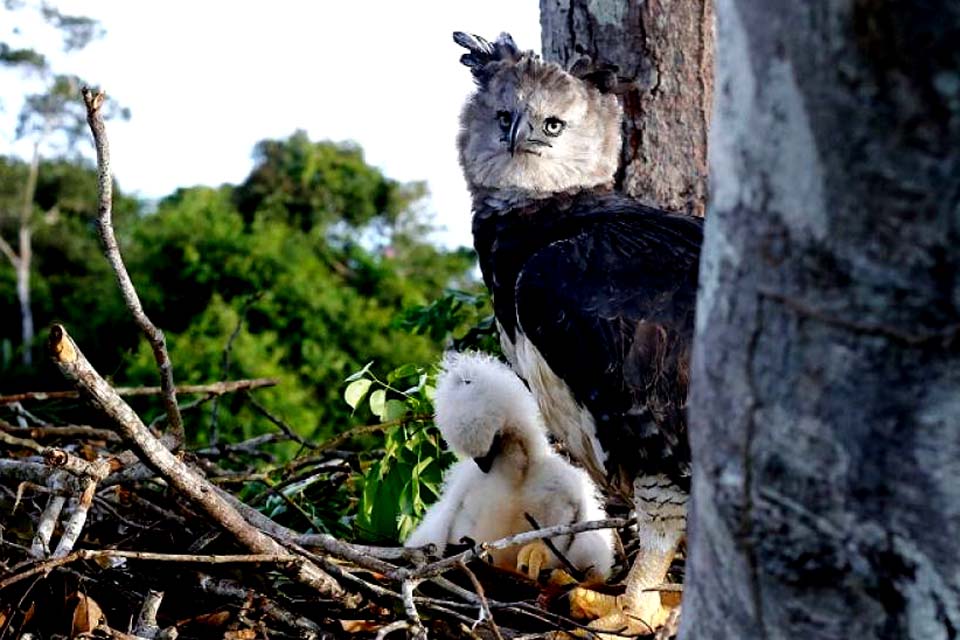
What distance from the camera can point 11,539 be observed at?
3361 millimetres

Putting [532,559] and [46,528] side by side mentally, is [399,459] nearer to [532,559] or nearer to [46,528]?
[532,559]

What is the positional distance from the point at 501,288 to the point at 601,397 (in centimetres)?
59

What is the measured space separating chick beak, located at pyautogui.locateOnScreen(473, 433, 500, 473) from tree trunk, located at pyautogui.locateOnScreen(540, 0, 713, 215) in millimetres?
1092

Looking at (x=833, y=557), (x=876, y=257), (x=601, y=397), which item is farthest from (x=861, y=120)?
(x=601, y=397)

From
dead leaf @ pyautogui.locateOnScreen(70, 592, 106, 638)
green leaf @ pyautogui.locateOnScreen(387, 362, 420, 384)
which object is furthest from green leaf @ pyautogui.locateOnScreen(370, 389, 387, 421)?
dead leaf @ pyautogui.locateOnScreen(70, 592, 106, 638)

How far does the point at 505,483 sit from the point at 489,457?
0.09 metres

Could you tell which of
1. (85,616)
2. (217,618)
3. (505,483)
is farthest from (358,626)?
(505,483)

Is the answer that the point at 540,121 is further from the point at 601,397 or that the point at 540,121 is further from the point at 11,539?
the point at 11,539

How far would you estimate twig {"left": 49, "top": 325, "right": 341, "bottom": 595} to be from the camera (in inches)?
81.6

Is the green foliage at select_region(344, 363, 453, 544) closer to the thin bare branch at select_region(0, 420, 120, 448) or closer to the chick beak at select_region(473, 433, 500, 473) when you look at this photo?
the chick beak at select_region(473, 433, 500, 473)

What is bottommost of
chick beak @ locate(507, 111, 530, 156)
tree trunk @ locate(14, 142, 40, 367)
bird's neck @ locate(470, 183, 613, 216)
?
tree trunk @ locate(14, 142, 40, 367)

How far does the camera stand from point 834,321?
1.38 m

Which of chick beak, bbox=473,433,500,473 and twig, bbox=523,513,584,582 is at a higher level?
chick beak, bbox=473,433,500,473

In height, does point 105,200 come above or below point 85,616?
above
